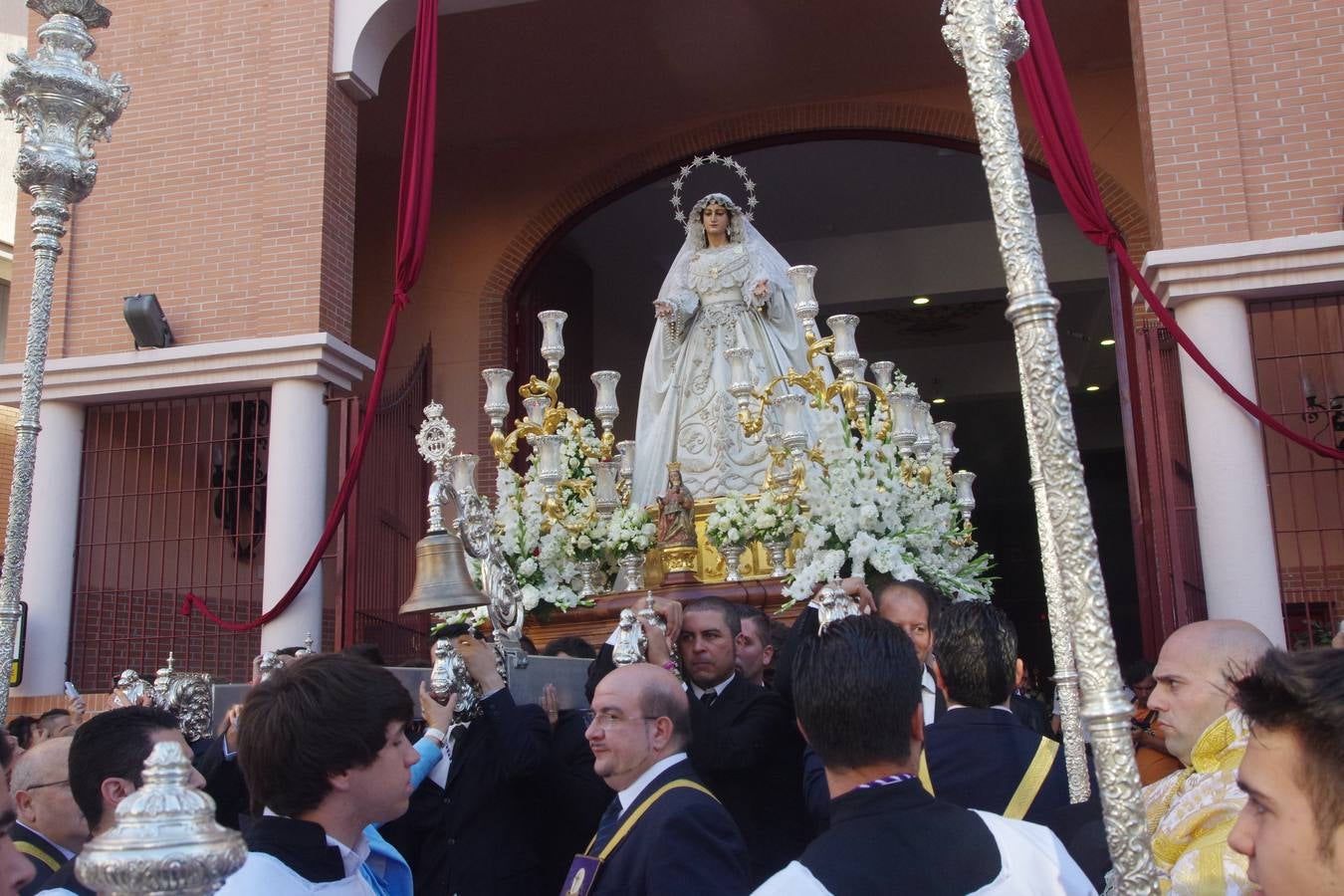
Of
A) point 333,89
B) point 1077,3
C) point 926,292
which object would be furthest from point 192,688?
point 926,292

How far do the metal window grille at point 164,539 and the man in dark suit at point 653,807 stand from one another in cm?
641

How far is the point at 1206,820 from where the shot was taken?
94.1 inches

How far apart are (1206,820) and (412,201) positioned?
21.6ft

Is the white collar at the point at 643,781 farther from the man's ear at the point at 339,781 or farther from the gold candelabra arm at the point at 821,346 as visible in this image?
the gold candelabra arm at the point at 821,346

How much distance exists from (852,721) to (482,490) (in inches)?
407

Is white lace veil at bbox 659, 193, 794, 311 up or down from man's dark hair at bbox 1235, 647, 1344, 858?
up

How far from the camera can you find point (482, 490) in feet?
40.8

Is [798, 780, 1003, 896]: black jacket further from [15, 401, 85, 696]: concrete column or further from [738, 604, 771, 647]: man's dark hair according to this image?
[15, 401, 85, 696]: concrete column

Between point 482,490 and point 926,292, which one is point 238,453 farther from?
point 926,292

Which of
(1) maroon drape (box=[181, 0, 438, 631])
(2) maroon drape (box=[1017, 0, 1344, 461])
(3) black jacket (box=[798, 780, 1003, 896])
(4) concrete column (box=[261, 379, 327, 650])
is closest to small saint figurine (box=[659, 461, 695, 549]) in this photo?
(1) maroon drape (box=[181, 0, 438, 631])

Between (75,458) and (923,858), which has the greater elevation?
(75,458)

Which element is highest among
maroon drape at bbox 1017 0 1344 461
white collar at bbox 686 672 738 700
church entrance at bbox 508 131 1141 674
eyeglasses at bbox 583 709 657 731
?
church entrance at bbox 508 131 1141 674

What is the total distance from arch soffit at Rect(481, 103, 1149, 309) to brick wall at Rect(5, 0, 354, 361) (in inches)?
124

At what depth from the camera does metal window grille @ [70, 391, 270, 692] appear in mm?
9148
